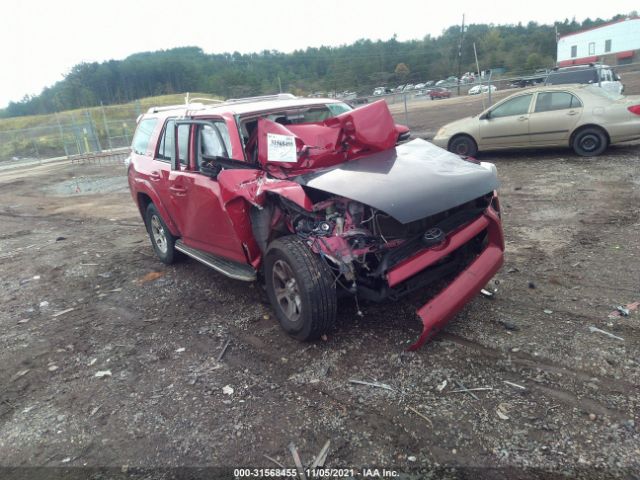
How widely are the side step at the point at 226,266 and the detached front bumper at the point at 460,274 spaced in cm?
147

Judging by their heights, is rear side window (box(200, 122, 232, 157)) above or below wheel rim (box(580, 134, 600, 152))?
above

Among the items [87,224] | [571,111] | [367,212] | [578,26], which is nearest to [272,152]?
[367,212]

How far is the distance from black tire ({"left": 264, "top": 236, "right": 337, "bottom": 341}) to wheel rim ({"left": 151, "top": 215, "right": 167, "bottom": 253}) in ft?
8.61

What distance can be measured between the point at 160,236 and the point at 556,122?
821cm

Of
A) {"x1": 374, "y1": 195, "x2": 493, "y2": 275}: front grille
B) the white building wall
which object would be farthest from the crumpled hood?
the white building wall

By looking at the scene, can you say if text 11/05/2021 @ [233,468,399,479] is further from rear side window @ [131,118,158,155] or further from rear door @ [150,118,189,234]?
rear side window @ [131,118,158,155]

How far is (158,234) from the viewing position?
617cm

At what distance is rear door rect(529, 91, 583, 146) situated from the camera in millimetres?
9352

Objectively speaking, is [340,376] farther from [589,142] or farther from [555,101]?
[555,101]

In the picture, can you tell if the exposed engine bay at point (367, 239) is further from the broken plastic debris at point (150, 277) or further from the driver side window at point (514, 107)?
the driver side window at point (514, 107)

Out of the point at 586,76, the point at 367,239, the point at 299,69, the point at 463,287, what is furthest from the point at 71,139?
the point at 463,287

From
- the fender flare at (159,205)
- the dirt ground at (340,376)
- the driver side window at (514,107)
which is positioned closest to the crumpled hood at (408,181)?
the dirt ground at (340,376)

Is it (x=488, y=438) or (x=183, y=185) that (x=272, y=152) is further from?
(x=488, y=438)

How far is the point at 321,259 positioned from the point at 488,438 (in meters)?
1.65
